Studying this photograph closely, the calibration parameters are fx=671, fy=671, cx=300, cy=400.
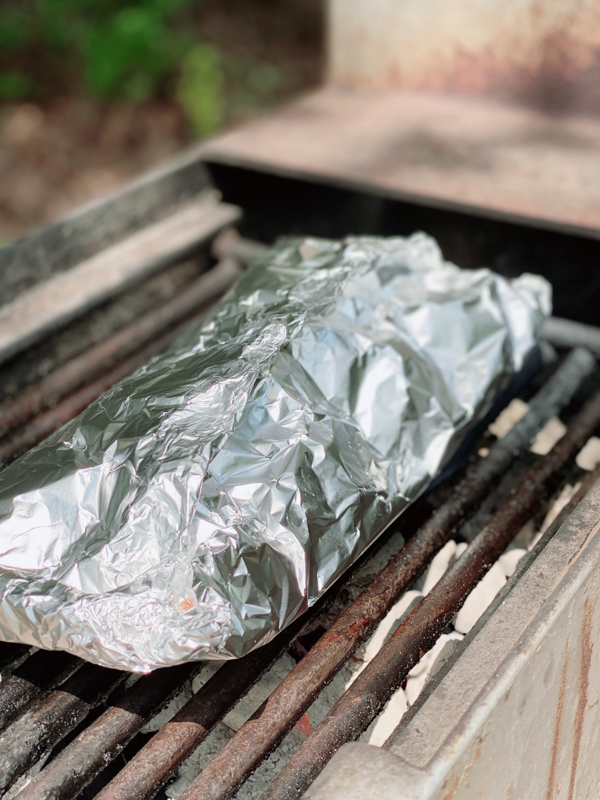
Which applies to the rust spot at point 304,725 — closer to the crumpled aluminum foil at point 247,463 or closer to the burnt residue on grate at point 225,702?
the burnt residue on grate at point 225,702

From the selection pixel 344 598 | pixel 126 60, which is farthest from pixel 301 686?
pixel 126 60

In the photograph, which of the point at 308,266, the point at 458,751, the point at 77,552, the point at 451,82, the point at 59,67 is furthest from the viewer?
the point at 59,67

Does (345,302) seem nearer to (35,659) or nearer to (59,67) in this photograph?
(35,659)

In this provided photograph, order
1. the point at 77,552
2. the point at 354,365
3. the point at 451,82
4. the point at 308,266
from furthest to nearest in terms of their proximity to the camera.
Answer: the point at 451,82 < the point at 308,266 < the point at 354,365 < the point at 77,552

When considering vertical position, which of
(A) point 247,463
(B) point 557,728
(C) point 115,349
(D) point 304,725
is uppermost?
(A) point 247,463

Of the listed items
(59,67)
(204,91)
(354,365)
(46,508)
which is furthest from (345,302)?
(59,67)

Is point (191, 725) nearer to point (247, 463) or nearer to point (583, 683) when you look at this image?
point (247, 463)

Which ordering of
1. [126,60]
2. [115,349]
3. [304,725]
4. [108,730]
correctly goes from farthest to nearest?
1. [126,60]
2. [115,349]
3. [304,725]
4. [108,730]
